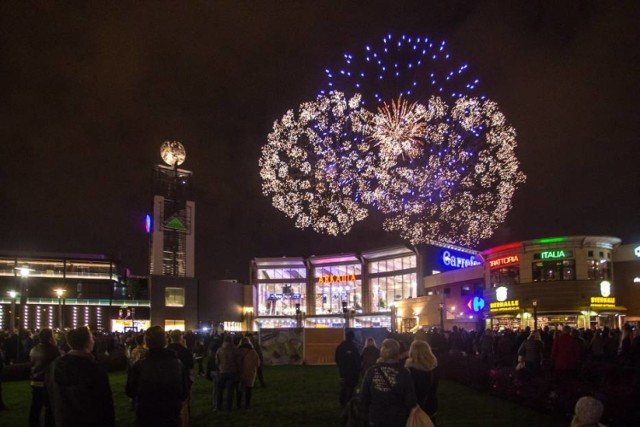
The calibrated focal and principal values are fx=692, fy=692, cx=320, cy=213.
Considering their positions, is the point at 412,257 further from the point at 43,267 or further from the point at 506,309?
the point at 43,267

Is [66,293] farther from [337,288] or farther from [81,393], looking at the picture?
[81,393]

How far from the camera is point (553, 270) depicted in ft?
169

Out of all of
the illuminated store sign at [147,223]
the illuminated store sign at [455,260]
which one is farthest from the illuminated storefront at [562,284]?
the illuminated store sign at [147,223]

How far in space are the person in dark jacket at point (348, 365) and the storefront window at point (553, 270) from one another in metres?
39.3

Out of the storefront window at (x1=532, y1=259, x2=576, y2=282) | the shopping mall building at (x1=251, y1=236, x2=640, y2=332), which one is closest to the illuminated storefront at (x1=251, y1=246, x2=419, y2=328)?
the shopping mall building at (x1=251, y1=236, x2=640, y2=332)

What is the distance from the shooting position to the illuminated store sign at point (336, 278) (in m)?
85.3

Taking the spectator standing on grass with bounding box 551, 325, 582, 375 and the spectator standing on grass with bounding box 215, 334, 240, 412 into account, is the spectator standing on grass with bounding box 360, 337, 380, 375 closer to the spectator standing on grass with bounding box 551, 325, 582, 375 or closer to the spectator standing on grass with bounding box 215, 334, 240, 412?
the spectator standing on grass with bounding box 215, 334, 240, 412

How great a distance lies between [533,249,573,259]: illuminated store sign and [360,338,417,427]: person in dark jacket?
47.1 metres

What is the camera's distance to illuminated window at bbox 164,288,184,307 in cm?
Answer: 8450

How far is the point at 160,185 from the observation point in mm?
92062

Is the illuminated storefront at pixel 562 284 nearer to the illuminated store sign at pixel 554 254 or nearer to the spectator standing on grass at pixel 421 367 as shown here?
the illuminated store sign at pixel 554 254

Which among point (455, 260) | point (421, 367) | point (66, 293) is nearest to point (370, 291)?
point (455, 260)

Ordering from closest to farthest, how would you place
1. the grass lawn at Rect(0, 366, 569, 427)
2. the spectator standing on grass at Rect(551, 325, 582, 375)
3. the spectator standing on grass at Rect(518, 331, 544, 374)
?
1. the grass lawn at Rect(0, 366, 569, 427)
2. the spectator standing on grass at Rect(551, 325, 582, 375)
3. the spectator standing on grass at Rect(518, 331, 544, 374)

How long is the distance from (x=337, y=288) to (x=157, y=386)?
3176 inches
